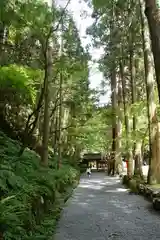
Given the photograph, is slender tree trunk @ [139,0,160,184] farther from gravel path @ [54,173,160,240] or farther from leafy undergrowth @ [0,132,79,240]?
leafy undergrowth @ [0,132,79,240]

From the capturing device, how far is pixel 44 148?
37.7 ft

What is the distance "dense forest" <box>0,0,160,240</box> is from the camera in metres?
6.17

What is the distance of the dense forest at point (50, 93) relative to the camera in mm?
6168

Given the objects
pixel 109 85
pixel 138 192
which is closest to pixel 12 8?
pixel 138 192

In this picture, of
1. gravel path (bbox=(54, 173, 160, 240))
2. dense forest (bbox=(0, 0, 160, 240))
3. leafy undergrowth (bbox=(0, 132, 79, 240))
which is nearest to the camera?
leafy undergrowth (bbox=(0, 132, 79, 240))

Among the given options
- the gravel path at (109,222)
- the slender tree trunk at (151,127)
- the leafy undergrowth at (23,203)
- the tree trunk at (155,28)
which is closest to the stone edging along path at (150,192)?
the gravel path at (109,222)

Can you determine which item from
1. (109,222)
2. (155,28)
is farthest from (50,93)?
(155,28)

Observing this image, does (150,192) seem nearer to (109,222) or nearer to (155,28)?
(109,222)

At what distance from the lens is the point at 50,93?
1414cm

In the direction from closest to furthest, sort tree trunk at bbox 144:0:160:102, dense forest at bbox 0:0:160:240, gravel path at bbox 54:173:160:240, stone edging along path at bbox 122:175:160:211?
tree trunk at bbox 144:0:160:102 → dense forest at bbox 0:0:160:240 → gravel path at bbox 54:173:160:240 → stone edging along path at bbox 122:175:160:211

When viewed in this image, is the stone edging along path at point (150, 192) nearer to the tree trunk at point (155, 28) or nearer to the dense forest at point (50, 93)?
the dense forest at point (50, 93)

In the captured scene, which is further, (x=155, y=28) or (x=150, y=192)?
(x=150, y=192)

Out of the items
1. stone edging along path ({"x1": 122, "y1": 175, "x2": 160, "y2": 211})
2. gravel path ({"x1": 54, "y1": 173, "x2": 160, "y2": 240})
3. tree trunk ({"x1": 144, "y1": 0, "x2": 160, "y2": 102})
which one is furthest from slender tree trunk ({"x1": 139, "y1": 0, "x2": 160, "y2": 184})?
tree trunk ({"x1": 144, "y1": 0, "x2": 160, "y2": 102})

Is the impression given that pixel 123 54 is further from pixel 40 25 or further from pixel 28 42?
pixel 40 25
